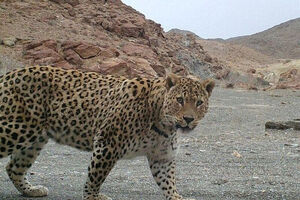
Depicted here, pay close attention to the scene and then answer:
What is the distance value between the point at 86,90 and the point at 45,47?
78.7ft

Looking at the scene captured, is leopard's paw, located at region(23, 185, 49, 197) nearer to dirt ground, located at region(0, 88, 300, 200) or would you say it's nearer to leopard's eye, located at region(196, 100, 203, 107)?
dirt ground, located at region(0, 88, 300, 200)

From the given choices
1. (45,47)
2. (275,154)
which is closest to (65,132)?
(275,154)

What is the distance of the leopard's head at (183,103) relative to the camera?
6023 millimetres

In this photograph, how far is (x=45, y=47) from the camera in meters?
30.1

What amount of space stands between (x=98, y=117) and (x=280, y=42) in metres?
108

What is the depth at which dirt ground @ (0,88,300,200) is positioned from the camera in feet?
23.9

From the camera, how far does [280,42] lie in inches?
4355

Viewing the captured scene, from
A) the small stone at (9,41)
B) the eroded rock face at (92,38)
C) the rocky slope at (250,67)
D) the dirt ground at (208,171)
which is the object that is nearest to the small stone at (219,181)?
the dirt ground at (208,171)

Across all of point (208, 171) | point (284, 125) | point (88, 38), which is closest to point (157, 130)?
point (208, 171)

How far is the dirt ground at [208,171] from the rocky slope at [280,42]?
289 feet

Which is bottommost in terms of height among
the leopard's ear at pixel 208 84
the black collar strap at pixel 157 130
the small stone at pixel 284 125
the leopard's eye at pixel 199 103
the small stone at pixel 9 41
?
the small stone at pixel 9 41

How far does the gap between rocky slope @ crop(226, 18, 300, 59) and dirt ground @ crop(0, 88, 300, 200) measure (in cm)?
8810

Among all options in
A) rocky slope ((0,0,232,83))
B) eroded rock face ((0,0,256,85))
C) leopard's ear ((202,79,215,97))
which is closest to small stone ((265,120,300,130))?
leopard's ear ((202,79,215,97))

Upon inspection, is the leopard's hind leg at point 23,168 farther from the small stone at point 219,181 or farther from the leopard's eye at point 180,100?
the small stone at point 219,181
